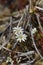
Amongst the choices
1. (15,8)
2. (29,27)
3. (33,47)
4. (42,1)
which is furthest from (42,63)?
(15,8)

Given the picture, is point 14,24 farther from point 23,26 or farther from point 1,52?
point 1,52

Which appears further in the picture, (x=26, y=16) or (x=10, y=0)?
(x=10, y=0)

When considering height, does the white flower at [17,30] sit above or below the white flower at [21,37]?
above

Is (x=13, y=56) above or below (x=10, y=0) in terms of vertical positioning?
below

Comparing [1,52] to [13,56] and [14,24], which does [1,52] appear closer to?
[13,56]

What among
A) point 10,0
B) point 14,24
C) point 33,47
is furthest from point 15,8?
point 33,47

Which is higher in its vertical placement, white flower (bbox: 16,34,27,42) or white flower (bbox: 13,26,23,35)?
white flower (bbox: 13,26,23,35)

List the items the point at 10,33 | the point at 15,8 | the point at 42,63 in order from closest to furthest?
the point at 42,63 < the point at 10,33 < the point at 15,8

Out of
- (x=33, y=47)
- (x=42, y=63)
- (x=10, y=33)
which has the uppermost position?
(x=10, y=33)

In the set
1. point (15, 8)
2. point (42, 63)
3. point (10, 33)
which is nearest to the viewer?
point (42, 63)
